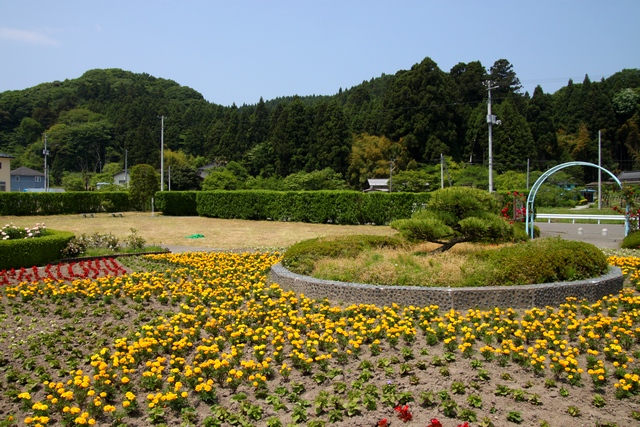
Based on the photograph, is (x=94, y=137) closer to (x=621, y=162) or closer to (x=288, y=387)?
(x=621, y=162)

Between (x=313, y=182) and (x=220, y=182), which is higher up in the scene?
(x=220, y=182)

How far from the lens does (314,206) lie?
2694cm

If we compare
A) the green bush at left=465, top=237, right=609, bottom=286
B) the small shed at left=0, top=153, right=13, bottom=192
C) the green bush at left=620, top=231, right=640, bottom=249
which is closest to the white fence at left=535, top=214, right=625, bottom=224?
the green bush at left=620, top=231, right=640, bottom=249

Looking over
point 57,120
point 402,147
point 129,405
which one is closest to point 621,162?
point 402,147

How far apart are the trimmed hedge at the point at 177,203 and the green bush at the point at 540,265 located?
2668 cm

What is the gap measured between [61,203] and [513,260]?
30.5m

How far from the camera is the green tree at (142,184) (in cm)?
3478

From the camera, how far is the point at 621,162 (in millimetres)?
61406

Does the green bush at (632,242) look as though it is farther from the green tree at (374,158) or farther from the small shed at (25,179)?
the small shed at (25,179)

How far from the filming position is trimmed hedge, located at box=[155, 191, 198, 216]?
107ft

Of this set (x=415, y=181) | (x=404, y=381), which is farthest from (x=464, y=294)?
(x=415, y=181)

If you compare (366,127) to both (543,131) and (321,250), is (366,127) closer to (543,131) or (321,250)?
(543,131)

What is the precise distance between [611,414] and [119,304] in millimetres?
6614

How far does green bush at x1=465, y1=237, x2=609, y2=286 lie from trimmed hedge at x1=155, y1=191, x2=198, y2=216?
26681 mm
